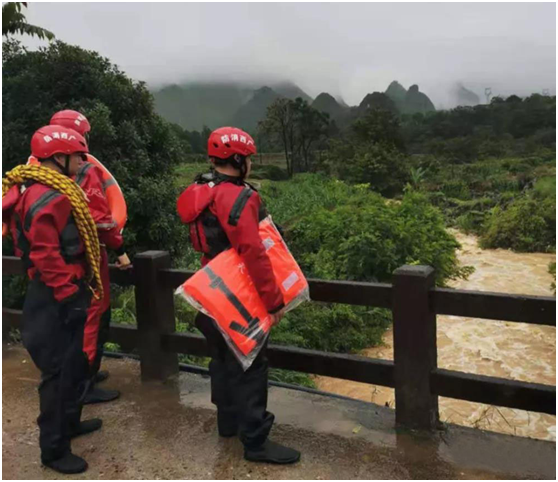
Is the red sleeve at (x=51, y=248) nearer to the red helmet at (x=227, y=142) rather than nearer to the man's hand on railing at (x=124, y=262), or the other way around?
the red helmet at (x=227, y=142)

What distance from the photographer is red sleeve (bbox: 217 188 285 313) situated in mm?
2732

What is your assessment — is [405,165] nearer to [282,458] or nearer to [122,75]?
[122,75]

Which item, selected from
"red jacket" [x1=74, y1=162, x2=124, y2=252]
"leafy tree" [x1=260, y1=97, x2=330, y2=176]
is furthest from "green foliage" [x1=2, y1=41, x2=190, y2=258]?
"leafy tree" [x1=260, y1=97, x2=330, y2=176]

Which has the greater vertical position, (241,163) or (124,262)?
(241,163)


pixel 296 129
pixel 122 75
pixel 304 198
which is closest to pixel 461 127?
pixel 296 129

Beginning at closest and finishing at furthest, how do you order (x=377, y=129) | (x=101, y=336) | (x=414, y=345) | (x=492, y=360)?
(x=414, y=345) < (x=101, y=336) < (x=492, y=360) < (x=377, y=129)

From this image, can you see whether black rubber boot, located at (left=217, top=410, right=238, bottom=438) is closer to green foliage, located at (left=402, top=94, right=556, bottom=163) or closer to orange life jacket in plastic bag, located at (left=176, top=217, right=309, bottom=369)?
orange life jacket in plastic bag, located at (left=176, top=217, right=309, bottom=369)

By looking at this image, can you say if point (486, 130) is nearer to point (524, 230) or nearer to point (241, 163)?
point (524, 230)

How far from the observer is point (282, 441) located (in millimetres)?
3244

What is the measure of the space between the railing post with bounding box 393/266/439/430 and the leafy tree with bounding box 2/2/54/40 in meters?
9.68

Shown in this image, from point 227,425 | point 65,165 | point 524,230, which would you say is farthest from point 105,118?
point 524,230

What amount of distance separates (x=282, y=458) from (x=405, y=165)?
24.6 meters

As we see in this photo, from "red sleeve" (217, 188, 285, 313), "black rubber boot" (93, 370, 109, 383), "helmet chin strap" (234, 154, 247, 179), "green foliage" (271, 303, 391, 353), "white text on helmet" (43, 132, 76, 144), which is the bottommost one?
"green foliage" (271, 303, 391, 353)

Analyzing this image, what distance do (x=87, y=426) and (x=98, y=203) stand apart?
1.27 meters
